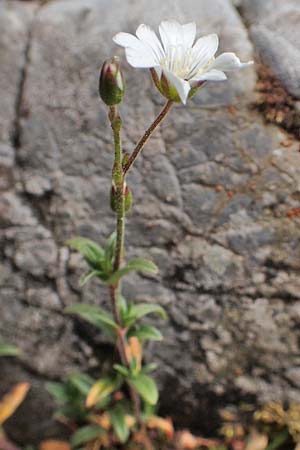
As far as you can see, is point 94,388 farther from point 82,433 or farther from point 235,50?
point 235,50

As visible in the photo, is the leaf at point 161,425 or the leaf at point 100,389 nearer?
the leaf at point 100,389

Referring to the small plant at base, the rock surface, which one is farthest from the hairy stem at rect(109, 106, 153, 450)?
the rock surface

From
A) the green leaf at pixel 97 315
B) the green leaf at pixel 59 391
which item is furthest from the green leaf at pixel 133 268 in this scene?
the green leaf at pixel 59 391

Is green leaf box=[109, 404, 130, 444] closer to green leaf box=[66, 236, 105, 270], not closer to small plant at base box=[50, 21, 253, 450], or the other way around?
small plant at base box=[50, 21, 253, 450]

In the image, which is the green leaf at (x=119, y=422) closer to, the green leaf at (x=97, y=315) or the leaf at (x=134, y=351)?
the leaf at (x=134, y=351)

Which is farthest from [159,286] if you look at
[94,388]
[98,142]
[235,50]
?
[235,50]

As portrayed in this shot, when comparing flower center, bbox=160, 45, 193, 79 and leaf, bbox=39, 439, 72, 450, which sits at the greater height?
flower center, bbox=160, 45, 193, 79

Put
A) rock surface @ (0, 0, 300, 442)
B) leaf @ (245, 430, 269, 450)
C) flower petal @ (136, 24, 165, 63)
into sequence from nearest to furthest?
flower petal @ (136, 24, 165, 63) → rock surface @ (0, 0, 300, 442) → leaf @ (245, 430, 269, 450)
